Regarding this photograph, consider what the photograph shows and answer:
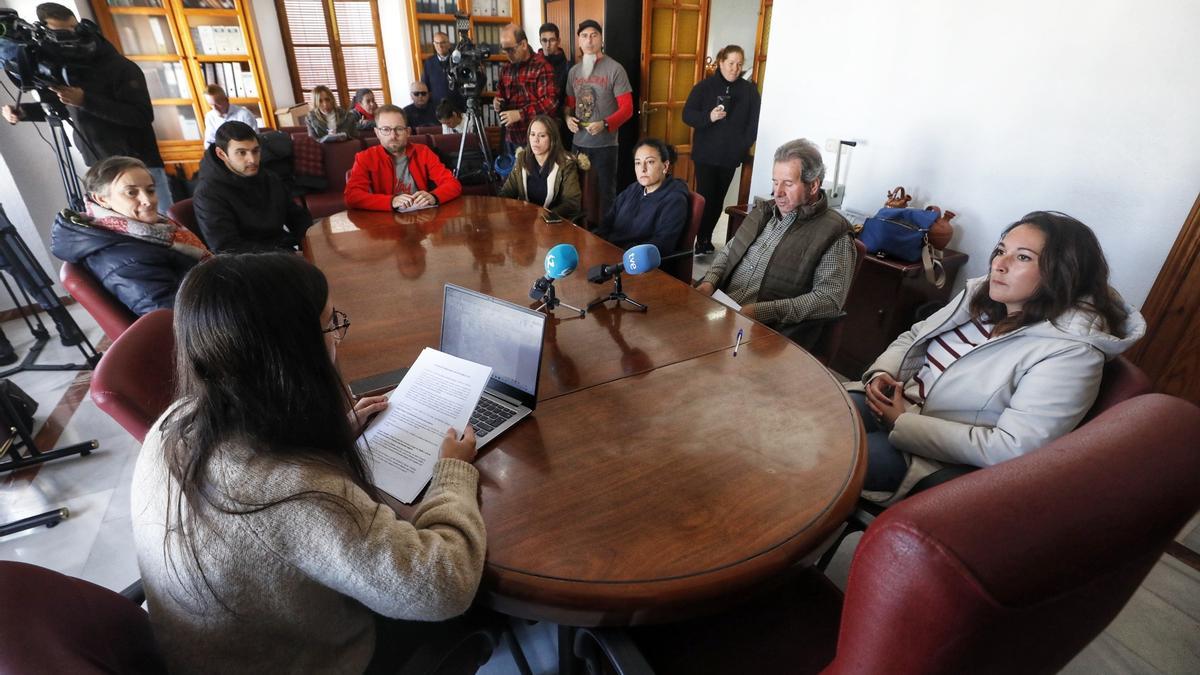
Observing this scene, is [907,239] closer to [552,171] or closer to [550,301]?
[550,301]

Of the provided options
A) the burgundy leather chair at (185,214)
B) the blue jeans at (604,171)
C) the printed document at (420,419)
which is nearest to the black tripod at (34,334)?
the burgundy leather chair at (185,214)

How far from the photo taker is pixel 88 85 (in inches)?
120

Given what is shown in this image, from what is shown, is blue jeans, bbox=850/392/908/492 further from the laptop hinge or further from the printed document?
the printed document

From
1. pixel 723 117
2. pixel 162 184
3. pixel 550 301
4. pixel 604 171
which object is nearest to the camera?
pixel 550 301

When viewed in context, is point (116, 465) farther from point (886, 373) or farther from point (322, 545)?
point (886, 373)

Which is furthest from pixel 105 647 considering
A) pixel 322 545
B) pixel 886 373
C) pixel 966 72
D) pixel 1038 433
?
pixel 966 72

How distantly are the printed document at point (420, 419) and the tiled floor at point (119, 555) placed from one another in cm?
72

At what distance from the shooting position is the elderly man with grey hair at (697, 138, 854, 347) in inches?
73.0

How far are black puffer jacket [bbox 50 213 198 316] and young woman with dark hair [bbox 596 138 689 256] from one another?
5.87ft

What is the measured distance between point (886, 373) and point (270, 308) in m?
1.58

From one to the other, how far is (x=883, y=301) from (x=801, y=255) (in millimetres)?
774

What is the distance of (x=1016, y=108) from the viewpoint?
2.18 m


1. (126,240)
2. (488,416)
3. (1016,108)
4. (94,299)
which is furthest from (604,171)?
(488,416)

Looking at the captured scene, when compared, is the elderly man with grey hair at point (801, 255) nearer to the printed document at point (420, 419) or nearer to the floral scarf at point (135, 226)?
the printed document at point (420, 419)
